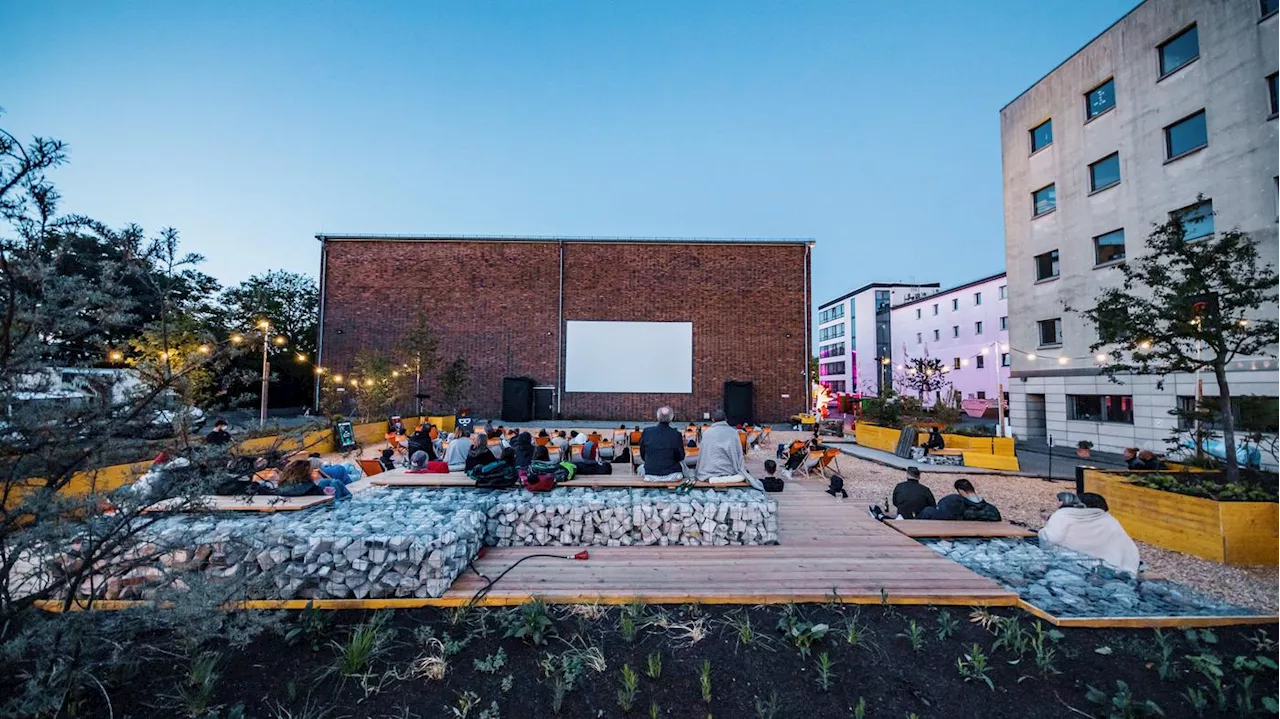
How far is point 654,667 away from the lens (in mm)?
2924

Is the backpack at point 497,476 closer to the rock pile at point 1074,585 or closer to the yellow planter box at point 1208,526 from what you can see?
the rock pile at point 1074,585

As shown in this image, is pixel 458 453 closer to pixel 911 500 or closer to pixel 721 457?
pixel 721 457

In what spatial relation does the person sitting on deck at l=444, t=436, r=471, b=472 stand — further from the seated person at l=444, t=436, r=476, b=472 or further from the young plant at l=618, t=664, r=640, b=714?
the young plant at l=618, t=664, r=640, b=714

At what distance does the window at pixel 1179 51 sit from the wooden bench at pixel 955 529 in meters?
15.3

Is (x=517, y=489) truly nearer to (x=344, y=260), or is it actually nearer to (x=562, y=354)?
(x=562, y=354)

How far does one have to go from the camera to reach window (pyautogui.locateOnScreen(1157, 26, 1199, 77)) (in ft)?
41.2

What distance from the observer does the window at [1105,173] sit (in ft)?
47.3

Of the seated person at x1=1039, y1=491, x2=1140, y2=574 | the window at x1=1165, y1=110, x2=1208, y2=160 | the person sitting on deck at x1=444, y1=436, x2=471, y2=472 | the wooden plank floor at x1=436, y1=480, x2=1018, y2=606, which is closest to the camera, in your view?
the wooden plank floor at x1=436, y1=480, x2=1018, y2=606

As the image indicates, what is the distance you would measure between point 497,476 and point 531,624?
3308 mm

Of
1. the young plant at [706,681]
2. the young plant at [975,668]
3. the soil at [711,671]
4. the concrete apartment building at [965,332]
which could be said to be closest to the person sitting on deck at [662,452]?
the soil at [711,671]

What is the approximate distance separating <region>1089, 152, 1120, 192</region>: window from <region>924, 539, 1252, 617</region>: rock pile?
1527cm

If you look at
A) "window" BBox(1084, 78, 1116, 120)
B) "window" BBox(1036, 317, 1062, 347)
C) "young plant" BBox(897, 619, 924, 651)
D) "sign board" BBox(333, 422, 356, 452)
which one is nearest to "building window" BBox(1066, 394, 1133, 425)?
"window" BBox(1036, 317, 1062, 347)

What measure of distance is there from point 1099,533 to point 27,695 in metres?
7.90

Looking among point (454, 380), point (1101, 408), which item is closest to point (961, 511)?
point (1101, 408)
